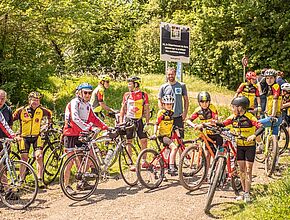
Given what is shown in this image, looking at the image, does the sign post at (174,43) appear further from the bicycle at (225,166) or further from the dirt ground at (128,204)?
the bicycle at (225,166)

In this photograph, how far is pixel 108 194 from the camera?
7871mm

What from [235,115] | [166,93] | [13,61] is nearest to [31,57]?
[13,61]

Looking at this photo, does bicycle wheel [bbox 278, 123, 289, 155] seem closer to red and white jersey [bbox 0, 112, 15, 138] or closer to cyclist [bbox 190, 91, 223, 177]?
cyclist [bbox 190, 91, 223, 177]

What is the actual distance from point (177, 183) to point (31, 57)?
1143 cm

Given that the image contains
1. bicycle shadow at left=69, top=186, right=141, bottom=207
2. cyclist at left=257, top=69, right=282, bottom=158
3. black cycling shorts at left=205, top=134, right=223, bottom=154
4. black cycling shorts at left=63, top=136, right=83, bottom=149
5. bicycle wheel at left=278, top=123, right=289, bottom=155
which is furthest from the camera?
bicycle wheel at left=278, top=123, right=289, bottom=155

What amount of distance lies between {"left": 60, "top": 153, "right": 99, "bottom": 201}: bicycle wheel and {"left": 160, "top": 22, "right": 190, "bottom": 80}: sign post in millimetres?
5686

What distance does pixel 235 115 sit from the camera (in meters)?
6.91

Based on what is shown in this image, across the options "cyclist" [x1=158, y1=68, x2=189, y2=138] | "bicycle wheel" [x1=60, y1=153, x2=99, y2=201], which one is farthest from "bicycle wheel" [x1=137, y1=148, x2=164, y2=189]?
"cyclist" [x1=158, y1=68, x2=189, y2=138]

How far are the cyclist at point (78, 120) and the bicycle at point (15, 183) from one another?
605 millimetres

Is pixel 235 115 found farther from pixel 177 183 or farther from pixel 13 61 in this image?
pixel 13 61

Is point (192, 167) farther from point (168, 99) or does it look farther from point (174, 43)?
point (174, 43)

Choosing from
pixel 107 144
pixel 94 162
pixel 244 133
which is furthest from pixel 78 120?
pixel 244 133

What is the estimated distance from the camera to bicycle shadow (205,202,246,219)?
6.50 meters

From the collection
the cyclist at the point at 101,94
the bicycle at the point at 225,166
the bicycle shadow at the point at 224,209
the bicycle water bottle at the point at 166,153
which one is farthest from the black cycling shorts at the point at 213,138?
the cyclist at the point at 101,94
